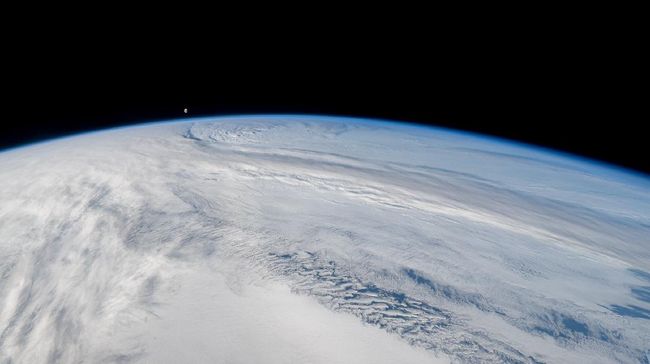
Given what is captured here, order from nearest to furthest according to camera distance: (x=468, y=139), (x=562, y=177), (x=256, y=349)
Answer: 1. (x=256, y=349)
2. (x=562, y=177)
3. (x=468, y=139)

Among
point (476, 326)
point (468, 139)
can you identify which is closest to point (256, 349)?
point (476, 326)

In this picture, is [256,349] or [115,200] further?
[115,200]

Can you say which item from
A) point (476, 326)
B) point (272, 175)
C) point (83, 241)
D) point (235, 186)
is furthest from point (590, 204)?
point (83, 241)

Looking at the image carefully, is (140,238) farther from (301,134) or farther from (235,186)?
(301,134)

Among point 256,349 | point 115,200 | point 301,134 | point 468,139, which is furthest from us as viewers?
point 468,139

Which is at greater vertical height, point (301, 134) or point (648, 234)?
point (301, 134)

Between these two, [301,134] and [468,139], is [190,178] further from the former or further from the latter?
[468,139]

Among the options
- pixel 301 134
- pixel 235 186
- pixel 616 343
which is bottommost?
pixel 616 343
